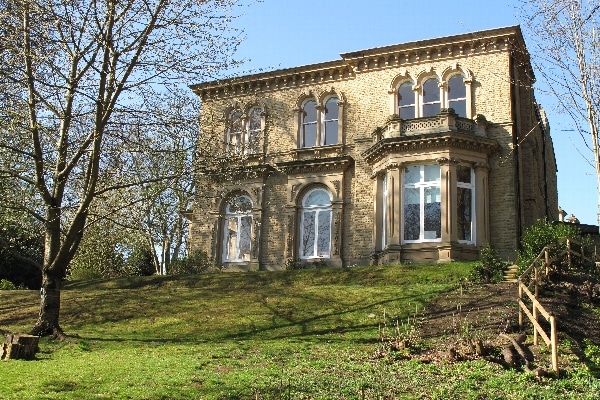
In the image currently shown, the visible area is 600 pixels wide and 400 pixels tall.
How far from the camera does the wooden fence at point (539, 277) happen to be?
38.4 feet

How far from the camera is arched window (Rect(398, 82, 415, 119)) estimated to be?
2690cm

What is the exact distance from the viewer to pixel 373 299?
57.0ft

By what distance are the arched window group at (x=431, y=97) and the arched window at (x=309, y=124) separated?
164 inches

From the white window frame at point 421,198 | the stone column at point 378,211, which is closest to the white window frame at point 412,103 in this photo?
the stone column at point 378,211

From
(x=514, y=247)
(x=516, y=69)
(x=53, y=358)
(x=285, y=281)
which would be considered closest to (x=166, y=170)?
(x=53, y=358)

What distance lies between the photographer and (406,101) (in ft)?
89.1

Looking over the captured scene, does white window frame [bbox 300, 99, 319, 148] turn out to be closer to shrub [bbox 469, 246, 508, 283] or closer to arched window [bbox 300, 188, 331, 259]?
arched window [bbox 300, 188, 331, 259]

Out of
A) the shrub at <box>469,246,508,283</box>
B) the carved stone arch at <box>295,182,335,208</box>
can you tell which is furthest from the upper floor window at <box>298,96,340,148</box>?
the shrub at <box>469,246,508,283</box>

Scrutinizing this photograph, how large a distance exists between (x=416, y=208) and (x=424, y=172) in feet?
4.71

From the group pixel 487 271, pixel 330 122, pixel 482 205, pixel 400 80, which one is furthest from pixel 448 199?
pixel 330 122

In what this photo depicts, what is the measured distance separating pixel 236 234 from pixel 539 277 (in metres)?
16.4

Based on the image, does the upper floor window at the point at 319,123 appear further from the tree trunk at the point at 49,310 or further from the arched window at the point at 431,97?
the tree trunk at the point at 49,310

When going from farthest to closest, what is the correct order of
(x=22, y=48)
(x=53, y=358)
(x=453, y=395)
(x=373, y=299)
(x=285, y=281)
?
(x=285, y=281), (x=373, y=299), (x=22, y=48), (x=53, y=358), (x=453, y=395)

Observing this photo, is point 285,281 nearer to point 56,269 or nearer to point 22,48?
point 56,269
